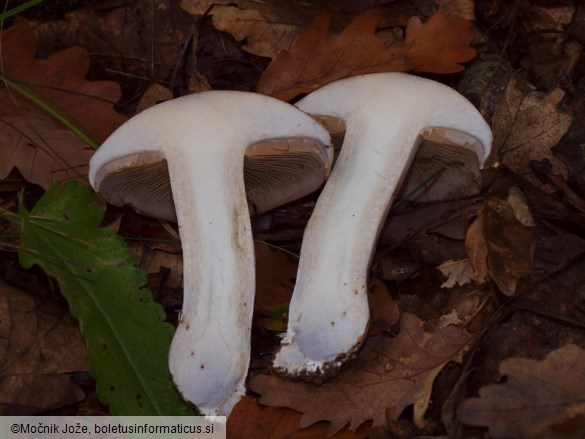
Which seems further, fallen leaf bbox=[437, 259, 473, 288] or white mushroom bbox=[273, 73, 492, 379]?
fallen leaf bbox=[437, 259, 473, 288]

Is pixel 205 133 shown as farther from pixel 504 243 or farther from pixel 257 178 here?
pixel 504 243

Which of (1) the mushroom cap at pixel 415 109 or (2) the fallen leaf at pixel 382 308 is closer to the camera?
(1) the mushroom cap at pixel 415 109

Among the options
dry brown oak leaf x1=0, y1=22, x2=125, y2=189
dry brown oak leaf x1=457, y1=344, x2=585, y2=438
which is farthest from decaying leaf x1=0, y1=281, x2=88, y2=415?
dry brown oak leaf x1=457, y1=344, x2=585, y2=438

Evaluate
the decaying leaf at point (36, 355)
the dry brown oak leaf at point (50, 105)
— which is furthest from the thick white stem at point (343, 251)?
the dry brown oak leaf at point (50, 105)

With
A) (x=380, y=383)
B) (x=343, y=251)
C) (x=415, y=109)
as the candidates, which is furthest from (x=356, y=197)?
(x=380, y=383)

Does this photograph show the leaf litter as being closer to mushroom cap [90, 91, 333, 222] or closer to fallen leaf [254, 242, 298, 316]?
fallen leaf [254, 242, 298, 316]

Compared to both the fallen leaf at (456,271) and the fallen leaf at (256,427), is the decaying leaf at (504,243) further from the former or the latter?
the fallen leaf at (256,427)

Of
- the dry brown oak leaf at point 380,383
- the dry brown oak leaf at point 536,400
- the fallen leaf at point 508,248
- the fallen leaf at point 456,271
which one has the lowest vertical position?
the dry brown oak leaf at point 380,383

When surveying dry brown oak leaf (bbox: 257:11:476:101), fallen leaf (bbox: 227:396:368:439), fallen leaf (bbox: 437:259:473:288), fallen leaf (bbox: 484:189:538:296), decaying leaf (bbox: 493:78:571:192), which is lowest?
fallen leaf (bbox: 227:396:368:439)
